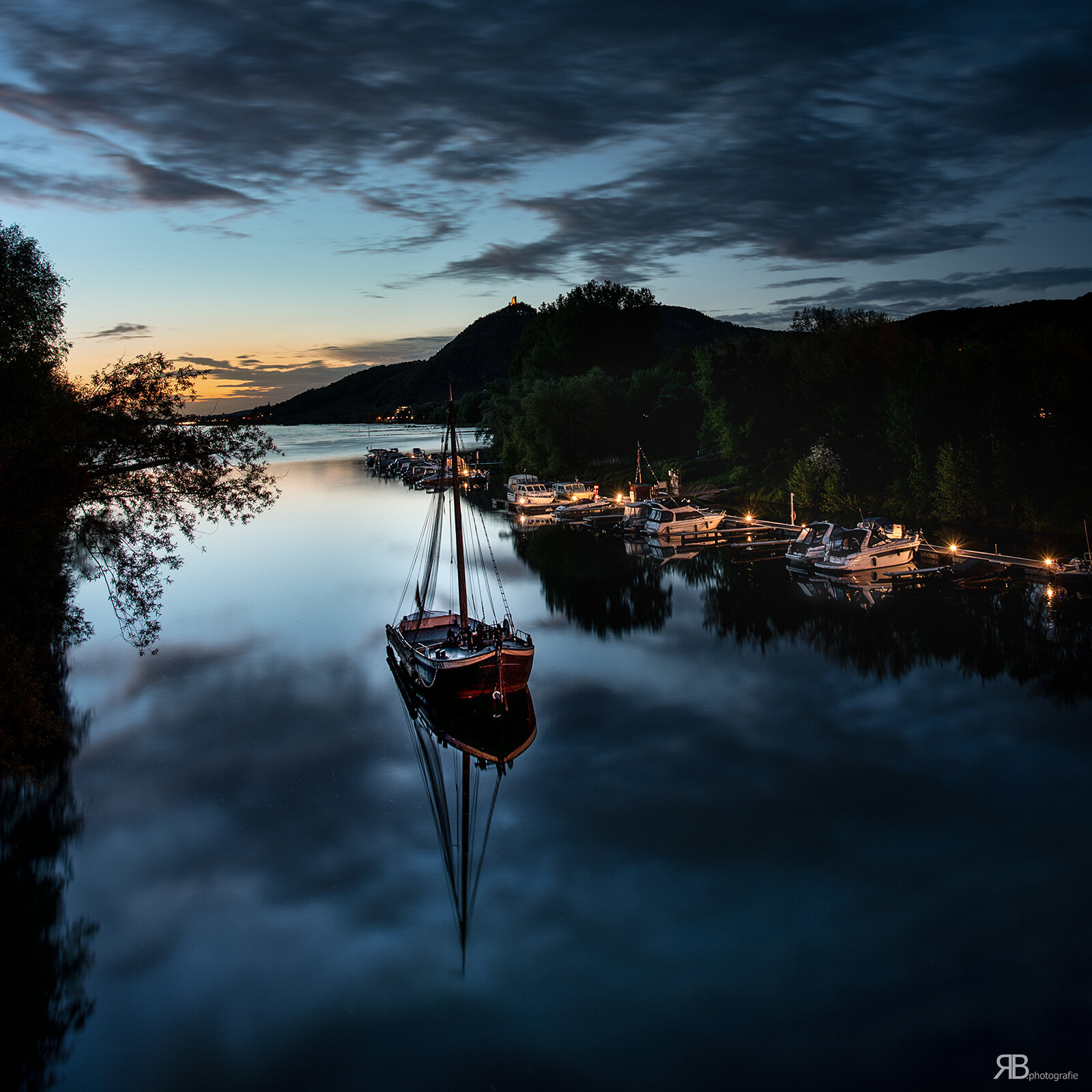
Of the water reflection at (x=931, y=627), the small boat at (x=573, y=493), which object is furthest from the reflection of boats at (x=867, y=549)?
the small boat at (x=573, y=493)

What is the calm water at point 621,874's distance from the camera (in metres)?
12.6

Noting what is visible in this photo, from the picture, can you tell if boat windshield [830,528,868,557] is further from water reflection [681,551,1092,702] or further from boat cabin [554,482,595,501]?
boat cabin [554,482,595,501]

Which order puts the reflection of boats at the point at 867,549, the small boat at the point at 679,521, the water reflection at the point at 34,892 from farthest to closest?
the small boat at the point at 679,521 < the reflection of boats at the point at 867,549 < the water reflection at the point at 34,892

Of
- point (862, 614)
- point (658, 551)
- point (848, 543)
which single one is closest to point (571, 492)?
point (658, 551)

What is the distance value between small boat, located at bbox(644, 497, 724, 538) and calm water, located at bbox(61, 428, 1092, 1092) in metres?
23.0

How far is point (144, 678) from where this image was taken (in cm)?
3117

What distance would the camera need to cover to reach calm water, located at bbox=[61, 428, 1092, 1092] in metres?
12.6

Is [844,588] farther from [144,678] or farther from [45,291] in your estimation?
[45,291]

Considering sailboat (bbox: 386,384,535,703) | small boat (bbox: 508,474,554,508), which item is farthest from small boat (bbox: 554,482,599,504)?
sailboat (bbox: 386,384,535,703)

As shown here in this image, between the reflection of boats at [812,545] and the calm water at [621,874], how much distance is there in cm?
1184

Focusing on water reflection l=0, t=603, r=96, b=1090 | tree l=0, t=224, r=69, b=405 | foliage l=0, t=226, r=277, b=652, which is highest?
tree l=0, t=224, r=69, b=405

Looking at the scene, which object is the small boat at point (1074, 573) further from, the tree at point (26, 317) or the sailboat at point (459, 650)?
the tree at point (26, 317)

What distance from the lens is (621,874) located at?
55.5ft

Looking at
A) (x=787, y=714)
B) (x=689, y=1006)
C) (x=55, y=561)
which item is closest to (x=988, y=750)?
(x=787, y=714)
